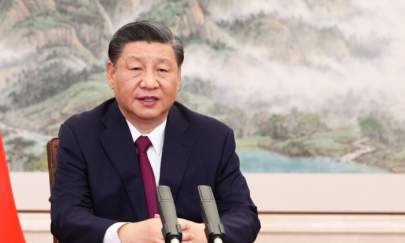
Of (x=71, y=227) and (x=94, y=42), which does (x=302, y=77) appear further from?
(x=71, y=227)

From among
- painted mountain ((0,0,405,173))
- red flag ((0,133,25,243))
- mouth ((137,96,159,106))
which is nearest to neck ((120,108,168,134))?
mouth ((137,96,159,106))

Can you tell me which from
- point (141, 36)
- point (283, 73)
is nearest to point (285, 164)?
point (283, 73)

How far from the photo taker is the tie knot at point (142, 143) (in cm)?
278

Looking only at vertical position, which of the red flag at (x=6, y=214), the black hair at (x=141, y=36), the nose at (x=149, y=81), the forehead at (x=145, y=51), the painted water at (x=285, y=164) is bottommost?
the painted water at (x=285, y=164)

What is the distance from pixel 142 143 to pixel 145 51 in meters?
0.32

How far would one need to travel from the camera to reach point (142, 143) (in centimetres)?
279

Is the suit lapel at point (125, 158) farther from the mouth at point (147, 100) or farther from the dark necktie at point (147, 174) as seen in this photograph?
the mouth at point (147, 100)

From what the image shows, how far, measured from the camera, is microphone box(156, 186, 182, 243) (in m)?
1.81

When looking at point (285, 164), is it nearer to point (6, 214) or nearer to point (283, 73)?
point (283, 73)

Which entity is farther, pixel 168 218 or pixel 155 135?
pixel 155 135

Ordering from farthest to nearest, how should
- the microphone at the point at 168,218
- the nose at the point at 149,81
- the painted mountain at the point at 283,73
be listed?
the painted mountain at the point at 283,73, the nose at the point at 149,81, the microphone at the point at 168,218

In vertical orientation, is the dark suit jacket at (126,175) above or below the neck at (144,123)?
below

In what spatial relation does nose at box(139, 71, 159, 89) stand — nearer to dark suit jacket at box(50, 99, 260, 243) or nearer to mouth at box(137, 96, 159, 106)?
mouth at box(137, 96, 159, 106)

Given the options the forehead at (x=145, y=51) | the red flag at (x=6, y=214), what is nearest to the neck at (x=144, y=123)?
the forehead at (x=145, y=51)
